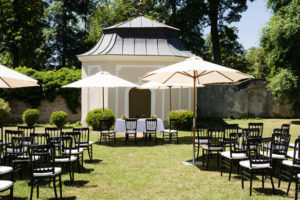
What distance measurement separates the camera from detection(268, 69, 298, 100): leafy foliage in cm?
2079

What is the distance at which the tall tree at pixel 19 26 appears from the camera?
2312 cm

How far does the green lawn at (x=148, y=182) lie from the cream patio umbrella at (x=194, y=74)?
1818 millimetres

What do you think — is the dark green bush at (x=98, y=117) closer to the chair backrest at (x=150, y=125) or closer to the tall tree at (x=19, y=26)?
the chair backrest at (x=150, y=125)

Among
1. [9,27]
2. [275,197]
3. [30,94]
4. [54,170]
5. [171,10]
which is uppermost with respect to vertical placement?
[171,10]

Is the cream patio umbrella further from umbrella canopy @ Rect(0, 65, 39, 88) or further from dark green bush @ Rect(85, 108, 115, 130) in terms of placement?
dark green bush @ Rect(85, 108, 115, 130)

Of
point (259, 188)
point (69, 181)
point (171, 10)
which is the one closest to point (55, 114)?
point (69, 181)

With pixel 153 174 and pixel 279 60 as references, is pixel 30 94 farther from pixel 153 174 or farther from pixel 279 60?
pixel 279 60

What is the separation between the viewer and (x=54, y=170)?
18.8 ft

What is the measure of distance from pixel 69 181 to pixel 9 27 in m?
22.7

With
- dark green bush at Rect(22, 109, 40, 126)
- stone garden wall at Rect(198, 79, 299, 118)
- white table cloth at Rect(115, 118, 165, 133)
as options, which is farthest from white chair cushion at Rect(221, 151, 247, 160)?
stone garden wall at Rect(198, 79, 299, 118)

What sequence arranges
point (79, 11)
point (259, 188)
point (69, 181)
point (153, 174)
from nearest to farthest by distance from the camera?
point (259, 188)
point (69, 181)
point (153, 174)
point (79, 11)

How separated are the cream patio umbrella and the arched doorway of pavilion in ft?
28.7

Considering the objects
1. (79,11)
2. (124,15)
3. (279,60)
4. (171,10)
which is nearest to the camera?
(279,60)

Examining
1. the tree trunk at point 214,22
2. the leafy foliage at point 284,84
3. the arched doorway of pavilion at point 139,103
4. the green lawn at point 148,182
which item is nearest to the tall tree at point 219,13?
the tree trunk at point 214,22
